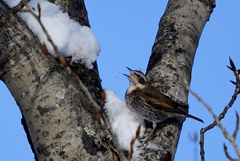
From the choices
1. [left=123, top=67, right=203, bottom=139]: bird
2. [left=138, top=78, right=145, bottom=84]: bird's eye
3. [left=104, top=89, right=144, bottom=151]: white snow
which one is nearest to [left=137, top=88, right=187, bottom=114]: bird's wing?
[left=123, top=67, right=203, bottom=139]: bird

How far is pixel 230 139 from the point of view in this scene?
6.44ft

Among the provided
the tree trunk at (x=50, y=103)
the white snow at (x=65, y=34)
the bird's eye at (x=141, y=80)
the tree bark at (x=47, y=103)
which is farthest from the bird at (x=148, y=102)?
the tree bark at (x=47, y=103)

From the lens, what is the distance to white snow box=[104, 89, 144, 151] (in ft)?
12.3

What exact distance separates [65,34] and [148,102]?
5.99 feet

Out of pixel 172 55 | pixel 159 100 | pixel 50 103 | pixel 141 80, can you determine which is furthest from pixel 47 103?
pixel 141 80

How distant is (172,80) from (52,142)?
151 cm

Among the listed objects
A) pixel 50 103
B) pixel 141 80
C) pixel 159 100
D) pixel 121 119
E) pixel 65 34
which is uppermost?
pixel 141 80

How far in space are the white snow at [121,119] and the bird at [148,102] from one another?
0.62ft

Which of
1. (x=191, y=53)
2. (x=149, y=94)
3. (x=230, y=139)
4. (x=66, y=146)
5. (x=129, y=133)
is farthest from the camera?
(x=149, y=94)

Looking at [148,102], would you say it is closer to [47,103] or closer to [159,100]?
[159,100]

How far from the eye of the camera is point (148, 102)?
5.32 m

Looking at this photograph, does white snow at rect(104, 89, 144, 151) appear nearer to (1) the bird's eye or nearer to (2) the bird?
(2) the bird

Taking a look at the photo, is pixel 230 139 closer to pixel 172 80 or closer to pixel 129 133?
pixel 129 133

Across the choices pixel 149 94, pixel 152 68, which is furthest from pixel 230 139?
pixel 149 94
